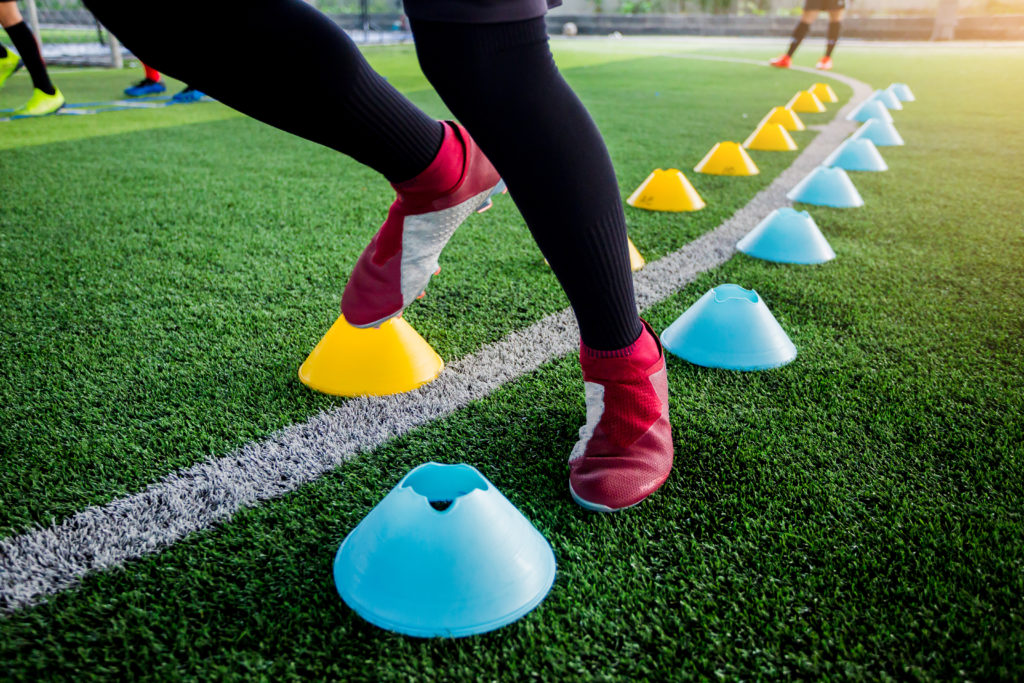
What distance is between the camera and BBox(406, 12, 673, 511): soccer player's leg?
1.05 meters

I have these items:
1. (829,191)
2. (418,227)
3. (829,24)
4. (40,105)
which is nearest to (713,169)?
(829,191)

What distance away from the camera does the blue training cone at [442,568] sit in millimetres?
1010

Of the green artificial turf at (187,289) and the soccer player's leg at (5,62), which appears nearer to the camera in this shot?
the green artificial turf at (187,289)

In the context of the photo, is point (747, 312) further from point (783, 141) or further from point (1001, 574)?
point (783, 141)

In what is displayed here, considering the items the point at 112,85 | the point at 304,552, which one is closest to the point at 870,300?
the point at 304,552

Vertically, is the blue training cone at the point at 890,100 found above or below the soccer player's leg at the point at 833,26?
below

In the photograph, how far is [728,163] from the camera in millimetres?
4020

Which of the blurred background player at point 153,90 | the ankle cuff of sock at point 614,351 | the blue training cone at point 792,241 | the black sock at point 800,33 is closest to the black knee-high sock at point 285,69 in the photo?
the ankle cuff of sock at point 614,351

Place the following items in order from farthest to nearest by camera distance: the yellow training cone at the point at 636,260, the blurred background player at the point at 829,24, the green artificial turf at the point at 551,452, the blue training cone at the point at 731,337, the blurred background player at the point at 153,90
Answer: the blurred background player at the point at 829,24, the blurred background player at the point at 153,90, the yellow training cone at the point at 636,260, the blue training cone at the point at 731,337, the green artificial turf at the point at 551,452

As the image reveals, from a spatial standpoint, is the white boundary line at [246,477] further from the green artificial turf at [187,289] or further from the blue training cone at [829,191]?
the blue training cone at [829,191]

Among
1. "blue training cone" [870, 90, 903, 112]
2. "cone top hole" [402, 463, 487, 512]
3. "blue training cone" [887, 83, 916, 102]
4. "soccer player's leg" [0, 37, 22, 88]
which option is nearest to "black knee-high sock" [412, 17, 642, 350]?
"cone top hole" [402, 463, 487, 512]

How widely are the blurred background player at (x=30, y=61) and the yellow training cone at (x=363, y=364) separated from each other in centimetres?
516

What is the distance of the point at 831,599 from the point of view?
3.47ft

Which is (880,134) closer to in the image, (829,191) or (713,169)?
(713,169)
